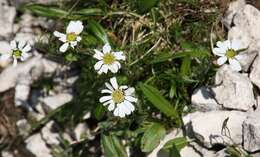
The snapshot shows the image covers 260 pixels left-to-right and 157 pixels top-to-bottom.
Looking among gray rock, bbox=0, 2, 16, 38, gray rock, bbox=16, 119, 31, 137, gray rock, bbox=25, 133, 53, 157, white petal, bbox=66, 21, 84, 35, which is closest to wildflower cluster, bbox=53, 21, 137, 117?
white petal, bbox=66, 21, 84, 35

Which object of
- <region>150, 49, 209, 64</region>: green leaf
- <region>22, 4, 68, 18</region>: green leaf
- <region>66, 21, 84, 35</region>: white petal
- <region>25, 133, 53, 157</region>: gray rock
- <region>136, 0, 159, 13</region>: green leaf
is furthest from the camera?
<region>25, 133, 53, 157</region>: gray rock

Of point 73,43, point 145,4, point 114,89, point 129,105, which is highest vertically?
point 145,4

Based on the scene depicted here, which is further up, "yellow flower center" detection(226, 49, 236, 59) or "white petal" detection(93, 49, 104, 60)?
"white petal" detection(93, 49, 104, 60)

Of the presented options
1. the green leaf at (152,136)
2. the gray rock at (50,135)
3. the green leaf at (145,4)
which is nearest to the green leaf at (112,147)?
the green leaf at (152,136)

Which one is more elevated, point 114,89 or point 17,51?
point 17,51

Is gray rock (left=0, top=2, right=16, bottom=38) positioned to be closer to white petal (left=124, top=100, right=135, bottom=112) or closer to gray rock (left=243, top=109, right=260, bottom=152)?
white petal (left=124, top=100, right=135, bottom=112)

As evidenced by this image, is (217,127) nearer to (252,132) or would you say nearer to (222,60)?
(252,132)

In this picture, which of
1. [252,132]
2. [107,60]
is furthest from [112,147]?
[252,132]

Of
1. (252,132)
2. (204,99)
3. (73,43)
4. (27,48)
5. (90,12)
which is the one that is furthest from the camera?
(90,12)
